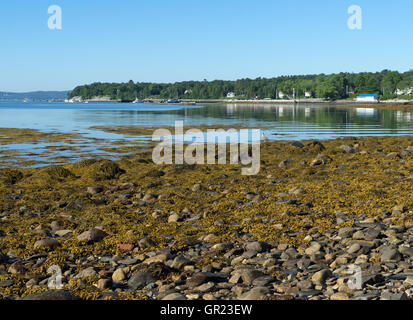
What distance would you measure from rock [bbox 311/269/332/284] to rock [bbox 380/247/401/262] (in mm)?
1325

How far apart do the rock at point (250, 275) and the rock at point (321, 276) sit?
96 centimetres

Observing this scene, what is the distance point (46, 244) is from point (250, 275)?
543 centimetres

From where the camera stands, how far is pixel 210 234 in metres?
11.0

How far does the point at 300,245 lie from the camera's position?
9.87 metres

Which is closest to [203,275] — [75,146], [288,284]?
[288,284]

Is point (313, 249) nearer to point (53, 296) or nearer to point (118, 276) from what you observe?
point (118, 276)

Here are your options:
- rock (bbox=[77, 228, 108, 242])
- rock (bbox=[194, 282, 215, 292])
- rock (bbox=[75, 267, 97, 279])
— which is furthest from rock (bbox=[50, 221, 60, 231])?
rock (bbox=[194, 282, 215, 292])

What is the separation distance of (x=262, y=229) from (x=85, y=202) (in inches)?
275

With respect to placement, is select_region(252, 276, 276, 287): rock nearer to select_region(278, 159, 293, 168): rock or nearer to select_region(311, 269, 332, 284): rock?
select_region(311, 269, 332, 284): rock

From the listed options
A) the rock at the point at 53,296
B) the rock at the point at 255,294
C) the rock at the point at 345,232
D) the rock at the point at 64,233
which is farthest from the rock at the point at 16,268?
the rock at the point at 345,232

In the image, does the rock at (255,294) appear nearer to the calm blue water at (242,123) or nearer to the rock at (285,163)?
the rock at (285,163)

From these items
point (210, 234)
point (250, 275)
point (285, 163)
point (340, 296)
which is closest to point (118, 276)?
point (250, 275)

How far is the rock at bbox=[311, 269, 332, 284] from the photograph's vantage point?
7.60 metres
